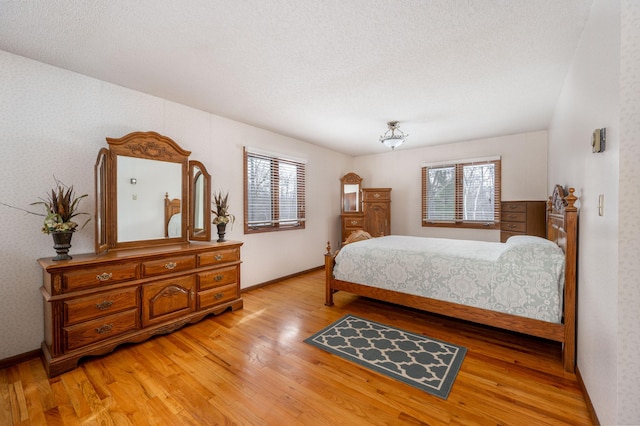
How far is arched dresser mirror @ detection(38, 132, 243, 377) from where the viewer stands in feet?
7.05

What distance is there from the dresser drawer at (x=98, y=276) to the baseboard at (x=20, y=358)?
81cm

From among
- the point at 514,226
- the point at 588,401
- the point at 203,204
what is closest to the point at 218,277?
the point at 203,204

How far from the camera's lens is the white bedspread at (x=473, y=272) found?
2.26 meters

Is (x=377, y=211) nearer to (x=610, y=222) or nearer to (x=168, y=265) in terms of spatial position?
(x=168, y=265)

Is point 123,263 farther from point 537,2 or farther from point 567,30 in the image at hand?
point 567,30

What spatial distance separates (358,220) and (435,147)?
2171 millimetres

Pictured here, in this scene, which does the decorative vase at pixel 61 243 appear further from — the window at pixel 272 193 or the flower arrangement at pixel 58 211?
the window at pixel 272 193

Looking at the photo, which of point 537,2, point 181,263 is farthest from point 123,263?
point 537,2

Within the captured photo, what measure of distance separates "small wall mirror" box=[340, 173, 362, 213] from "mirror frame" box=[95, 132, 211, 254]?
10.8 feet

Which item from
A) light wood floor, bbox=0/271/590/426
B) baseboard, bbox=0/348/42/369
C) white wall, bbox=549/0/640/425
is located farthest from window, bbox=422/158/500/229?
baseboard, bbox=0/348/42/369

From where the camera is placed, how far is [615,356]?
49.3 inches

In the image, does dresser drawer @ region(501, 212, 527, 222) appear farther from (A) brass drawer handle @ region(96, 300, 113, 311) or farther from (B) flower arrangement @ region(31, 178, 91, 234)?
(B) flower arrangement @ region(31, 178, 91, 234)

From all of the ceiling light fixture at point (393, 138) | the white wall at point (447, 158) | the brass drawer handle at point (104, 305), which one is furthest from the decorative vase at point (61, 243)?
the white wall at point (447, 158)

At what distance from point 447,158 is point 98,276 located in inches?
220
